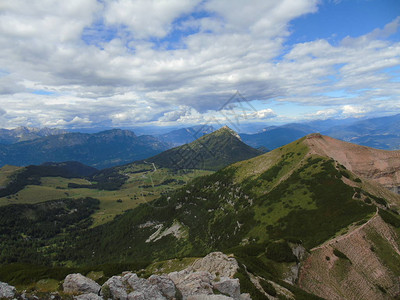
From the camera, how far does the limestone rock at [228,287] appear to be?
34844mm

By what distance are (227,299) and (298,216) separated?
80047 mm

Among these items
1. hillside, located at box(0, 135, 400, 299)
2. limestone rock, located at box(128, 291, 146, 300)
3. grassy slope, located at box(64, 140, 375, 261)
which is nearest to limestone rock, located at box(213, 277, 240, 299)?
hillside, located at box(0, 135, 400, 299)

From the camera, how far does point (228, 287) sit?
115ft

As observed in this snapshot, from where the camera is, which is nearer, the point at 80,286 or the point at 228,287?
the point at 80,286

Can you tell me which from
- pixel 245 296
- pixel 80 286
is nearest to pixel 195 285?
pixel 245 296

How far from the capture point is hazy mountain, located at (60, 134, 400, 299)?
5556cm

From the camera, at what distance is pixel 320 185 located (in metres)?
113

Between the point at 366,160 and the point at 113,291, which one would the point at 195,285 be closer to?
the point at 113,291

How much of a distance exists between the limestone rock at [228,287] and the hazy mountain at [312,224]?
13.7m

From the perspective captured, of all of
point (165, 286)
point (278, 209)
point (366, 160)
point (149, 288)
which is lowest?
point (278, 209)

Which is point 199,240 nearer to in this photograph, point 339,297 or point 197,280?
point 339,297

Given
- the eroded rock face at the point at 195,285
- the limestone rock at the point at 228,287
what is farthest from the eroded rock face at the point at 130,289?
the limestone rock at the point at 228,287

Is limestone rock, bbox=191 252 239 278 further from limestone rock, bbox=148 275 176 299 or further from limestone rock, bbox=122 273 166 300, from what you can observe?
limestone rock, bbox=122 273 166 300

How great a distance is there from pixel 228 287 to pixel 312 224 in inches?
2623
